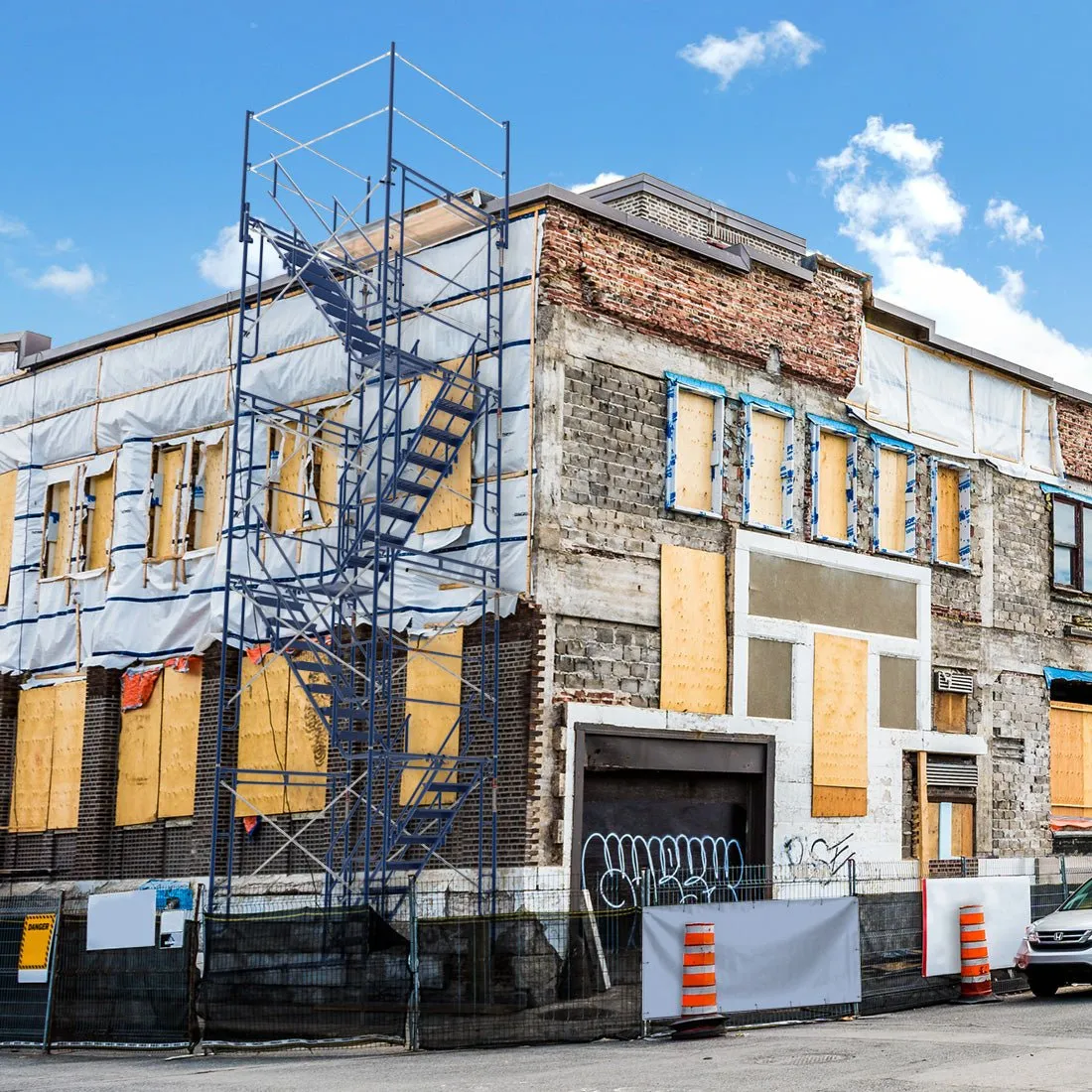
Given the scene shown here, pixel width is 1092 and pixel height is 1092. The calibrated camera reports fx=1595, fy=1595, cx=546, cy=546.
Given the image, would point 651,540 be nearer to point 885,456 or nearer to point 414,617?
point 414,617

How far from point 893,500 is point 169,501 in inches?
495

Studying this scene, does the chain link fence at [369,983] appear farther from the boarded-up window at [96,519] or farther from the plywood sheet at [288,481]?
the boarded-up window at [96,519]

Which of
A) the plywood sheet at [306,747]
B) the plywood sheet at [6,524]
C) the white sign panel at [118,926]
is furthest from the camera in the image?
the plywood sheet at [6,524]

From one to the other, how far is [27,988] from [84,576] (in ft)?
33.2

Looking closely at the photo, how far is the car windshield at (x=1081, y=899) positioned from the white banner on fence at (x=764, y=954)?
3.69 meters

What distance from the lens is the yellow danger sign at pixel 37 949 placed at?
1939cm

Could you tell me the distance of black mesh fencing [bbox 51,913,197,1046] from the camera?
17.7 metres

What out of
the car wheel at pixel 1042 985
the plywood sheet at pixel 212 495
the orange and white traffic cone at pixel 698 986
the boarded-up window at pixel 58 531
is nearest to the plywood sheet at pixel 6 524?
the boarded-up window at pixel 58 531

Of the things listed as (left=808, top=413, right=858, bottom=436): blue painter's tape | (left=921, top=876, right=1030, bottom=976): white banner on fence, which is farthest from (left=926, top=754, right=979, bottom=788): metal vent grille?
(left=808, top=413, right=858, bottom=436): blue painter's tape

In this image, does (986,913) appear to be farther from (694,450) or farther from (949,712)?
(694,450)

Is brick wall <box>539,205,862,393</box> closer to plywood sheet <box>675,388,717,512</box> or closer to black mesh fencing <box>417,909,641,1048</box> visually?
plywood sheet <box>675,388,717,512</box>

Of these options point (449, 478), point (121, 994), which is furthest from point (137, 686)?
point (121, 994)

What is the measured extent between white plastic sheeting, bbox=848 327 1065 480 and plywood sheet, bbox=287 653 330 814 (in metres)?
10.4

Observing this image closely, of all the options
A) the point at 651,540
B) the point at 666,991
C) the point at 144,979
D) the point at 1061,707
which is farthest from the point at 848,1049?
the point at 1061,707
